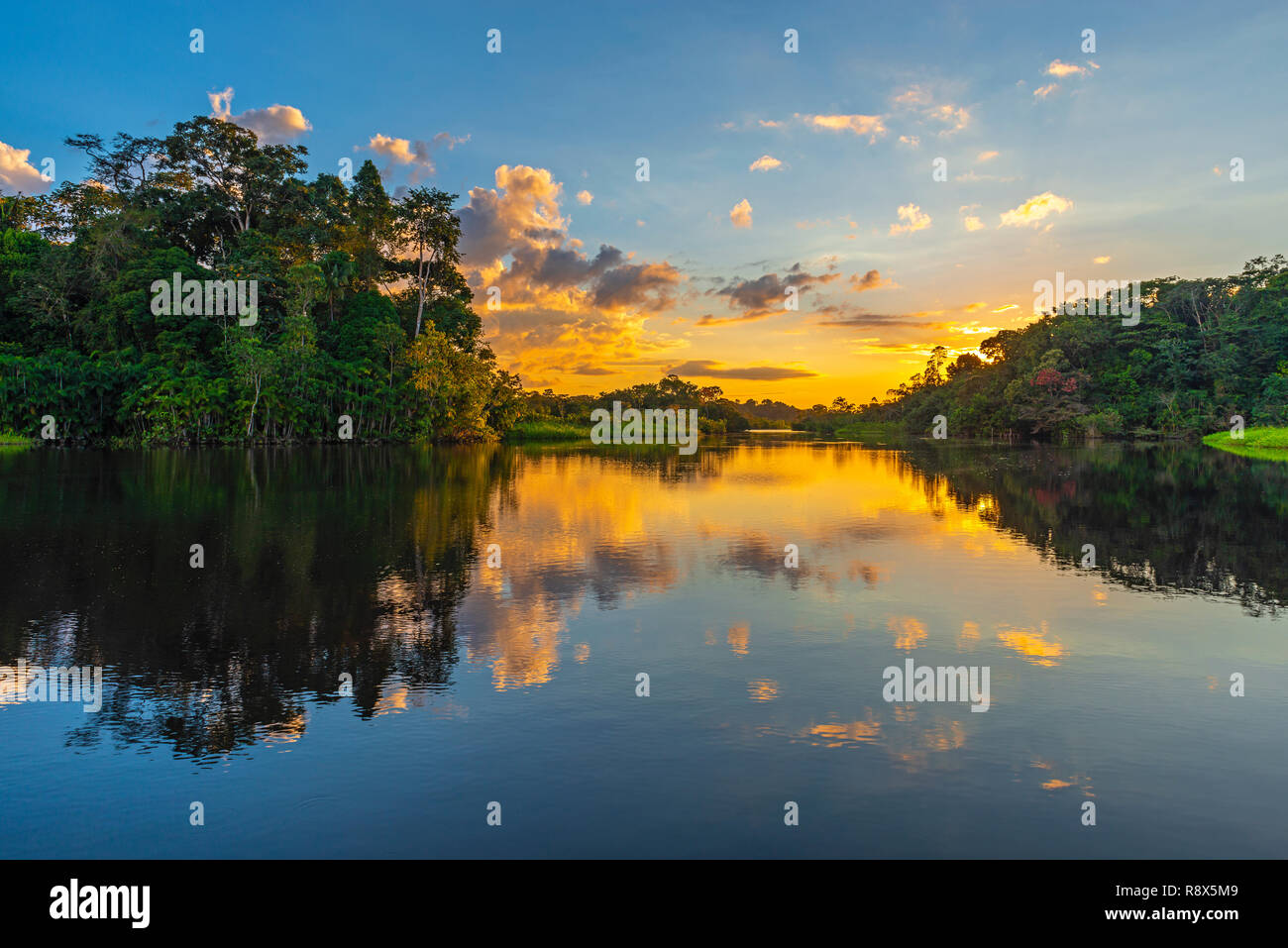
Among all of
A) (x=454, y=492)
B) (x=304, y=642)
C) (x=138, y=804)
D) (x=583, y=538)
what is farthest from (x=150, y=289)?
(x=138, y=804)

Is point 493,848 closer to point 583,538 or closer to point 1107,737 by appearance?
point 1107,737

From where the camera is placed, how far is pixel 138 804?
17.6ft

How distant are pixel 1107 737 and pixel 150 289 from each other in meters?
62.4

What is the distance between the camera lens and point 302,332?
54.0 metres

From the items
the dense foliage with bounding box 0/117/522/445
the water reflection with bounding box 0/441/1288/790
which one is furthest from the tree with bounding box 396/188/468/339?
the water reflection with bounding box 0/441/1288/790

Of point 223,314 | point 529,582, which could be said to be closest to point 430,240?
point 223,314

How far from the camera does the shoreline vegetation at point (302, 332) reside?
51.1 metres

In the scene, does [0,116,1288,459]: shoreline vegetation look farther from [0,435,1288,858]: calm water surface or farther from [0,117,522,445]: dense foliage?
[0,435,1288,858]: calm water surface

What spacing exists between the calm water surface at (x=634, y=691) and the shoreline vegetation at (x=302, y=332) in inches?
1507

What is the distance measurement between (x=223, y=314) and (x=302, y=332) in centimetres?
731

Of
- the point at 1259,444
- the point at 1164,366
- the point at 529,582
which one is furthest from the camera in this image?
the point at 1164,366

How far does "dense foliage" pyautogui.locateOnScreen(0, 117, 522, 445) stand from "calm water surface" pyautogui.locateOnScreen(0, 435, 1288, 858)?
37491 mm

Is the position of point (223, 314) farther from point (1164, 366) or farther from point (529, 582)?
point (1164, 366)

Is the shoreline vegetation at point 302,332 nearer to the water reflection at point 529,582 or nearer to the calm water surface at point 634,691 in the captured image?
the water reflection at point 529,582
